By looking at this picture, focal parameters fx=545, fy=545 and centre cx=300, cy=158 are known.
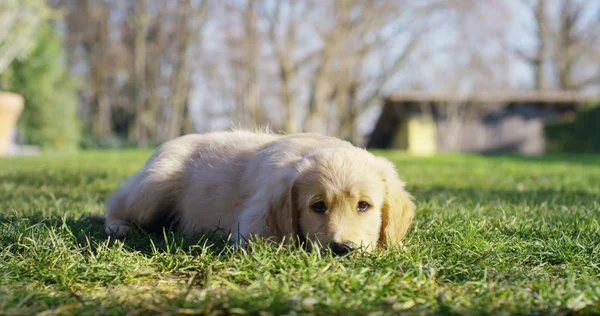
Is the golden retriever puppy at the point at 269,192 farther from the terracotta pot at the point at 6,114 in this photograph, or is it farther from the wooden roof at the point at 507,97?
the wooden roof at the point at 507,97

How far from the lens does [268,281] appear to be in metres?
2.55

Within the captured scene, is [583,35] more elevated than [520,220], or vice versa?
[583,35]

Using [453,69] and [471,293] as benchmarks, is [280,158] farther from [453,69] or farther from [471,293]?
[453,69]

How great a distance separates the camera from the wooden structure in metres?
30.5

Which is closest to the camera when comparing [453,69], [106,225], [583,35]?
[106,225]

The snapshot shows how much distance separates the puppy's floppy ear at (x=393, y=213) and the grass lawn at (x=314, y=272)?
0.35ft

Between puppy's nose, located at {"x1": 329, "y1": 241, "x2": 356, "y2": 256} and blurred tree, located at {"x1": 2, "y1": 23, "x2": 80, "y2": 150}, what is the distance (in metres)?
22.2

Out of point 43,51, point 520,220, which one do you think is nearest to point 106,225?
point 520,220

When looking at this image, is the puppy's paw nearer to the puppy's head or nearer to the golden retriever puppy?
the golden retriever puppy

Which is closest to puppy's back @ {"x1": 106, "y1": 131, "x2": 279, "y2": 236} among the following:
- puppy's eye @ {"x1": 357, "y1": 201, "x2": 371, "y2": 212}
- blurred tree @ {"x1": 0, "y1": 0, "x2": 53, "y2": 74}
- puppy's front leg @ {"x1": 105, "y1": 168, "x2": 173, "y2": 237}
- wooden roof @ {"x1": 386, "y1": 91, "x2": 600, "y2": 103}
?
puppy's front leg @ {"x1": 105, "y1": 168, "x2": 173, "y2": 237}

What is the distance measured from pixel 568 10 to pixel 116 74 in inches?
1304

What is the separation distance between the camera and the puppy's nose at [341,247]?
3098mm

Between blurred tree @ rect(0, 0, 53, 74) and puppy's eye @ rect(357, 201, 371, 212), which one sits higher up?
blurred tree @ rect(0, 0, 53, 74)

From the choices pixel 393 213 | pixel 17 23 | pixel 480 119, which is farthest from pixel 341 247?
pixel 480 119
